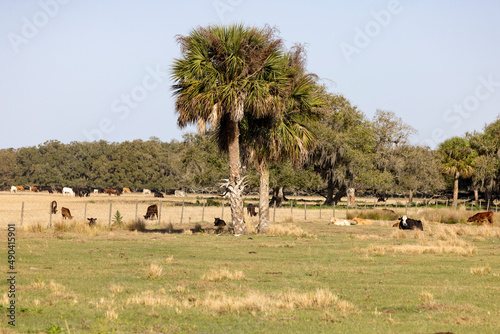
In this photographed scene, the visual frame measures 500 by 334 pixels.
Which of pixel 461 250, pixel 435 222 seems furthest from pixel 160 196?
pixel 461 250

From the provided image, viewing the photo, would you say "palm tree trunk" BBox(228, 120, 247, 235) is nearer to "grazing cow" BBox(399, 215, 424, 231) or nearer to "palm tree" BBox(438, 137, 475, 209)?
"grazing cow" BBox(399, 215, 424, 231)

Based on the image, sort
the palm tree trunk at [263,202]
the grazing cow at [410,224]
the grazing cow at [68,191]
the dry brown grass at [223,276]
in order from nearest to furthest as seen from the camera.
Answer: the dry brown grass at [223,276]
the palm tree trunk at [263,202]
the grazing cow at [410,224]
the grazing cow at [68,191]

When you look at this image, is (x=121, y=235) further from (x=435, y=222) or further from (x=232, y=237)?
(x=435, y=222)

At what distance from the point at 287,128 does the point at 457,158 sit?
5012 cm

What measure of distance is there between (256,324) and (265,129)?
19284 mm

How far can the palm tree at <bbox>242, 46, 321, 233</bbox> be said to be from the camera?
2780 centimetres

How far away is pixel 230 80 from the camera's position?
27094 millimetres

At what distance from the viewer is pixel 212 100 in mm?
25703

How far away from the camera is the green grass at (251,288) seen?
9.37 meters

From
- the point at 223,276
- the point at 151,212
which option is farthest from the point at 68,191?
the point at 223,276

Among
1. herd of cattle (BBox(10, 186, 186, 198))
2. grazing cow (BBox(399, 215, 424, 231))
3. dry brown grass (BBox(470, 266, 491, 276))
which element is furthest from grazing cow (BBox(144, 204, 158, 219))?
herd of cattle (BBox(10, 186, 186, 198))

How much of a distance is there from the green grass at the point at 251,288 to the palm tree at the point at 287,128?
635 cm

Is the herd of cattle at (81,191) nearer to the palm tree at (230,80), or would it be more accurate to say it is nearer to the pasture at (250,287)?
the palm tree at (230,80)

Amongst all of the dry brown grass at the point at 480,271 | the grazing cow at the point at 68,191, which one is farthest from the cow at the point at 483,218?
the grazing cow at the point at 68,191
